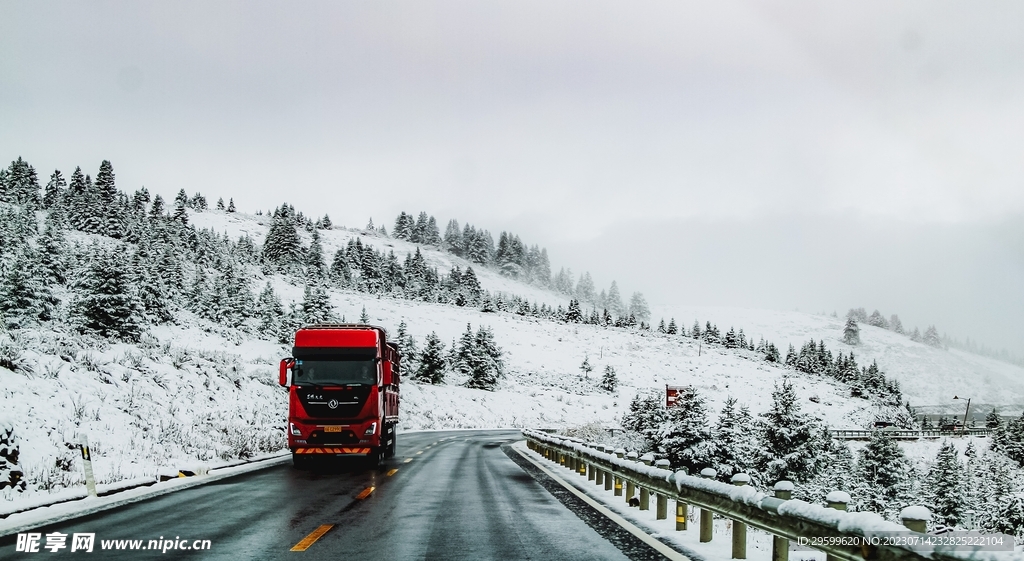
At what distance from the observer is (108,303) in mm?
38562

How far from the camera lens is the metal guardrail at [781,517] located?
394 centimetres

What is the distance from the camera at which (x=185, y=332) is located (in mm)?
53688

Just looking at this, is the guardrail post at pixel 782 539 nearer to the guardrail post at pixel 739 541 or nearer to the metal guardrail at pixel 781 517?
the metal guardrail at pixel 781 517

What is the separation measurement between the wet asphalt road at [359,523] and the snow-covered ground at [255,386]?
2.96 m

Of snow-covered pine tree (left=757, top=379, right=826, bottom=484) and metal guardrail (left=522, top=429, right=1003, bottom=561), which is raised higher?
metal guardrail (left=522, top=429, right=1003, bottom=561)

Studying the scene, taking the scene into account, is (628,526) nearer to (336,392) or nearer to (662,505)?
(662,505)

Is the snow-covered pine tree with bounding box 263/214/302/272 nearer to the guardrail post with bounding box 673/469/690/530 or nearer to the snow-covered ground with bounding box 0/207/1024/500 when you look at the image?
the snow-covered ground with bounding box 0/207/1024/500

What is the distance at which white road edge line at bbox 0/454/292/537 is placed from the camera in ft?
27.6

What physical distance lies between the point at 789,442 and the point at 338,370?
28.6 m

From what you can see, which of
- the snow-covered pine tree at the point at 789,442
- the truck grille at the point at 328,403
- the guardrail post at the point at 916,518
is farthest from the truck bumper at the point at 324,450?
the snow-covered pine tree at the point at 789,442

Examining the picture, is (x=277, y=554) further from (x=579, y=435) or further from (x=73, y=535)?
(x=579, y=435)

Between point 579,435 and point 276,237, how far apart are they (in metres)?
93.0

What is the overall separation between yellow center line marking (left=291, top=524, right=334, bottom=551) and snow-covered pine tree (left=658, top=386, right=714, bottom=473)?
23.7m

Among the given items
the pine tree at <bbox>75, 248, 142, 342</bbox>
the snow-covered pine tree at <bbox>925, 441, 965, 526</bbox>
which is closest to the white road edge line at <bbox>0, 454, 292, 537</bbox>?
the pine tree at <bbox>75, 248, 142, 342</bbox>
